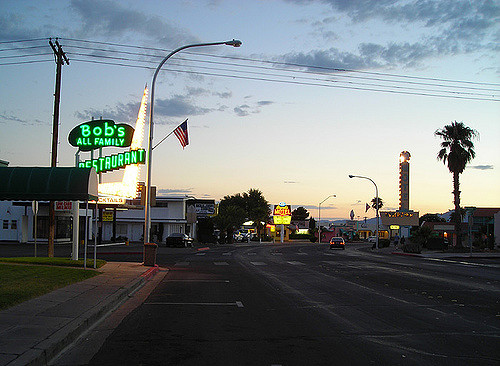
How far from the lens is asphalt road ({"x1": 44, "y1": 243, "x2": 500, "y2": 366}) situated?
7.49m

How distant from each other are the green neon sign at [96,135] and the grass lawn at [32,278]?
872cm

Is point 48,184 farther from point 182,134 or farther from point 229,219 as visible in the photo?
Answer: point 229,219

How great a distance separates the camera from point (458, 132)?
56.1 meters

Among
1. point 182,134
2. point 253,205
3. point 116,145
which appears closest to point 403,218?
point 253,205

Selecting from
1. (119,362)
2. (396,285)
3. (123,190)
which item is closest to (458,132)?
(123,190)

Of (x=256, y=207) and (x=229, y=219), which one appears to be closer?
(x=229, y=219)

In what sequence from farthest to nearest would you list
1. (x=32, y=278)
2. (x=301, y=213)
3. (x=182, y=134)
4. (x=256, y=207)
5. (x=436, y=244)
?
(x=301, y=213) < (x=256, y=207) < (x=436, y=244) < (x=182, y=134) < (x=32, y=278)

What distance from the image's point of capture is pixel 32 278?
15500 millimetres

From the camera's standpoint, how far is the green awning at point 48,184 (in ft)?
66.1

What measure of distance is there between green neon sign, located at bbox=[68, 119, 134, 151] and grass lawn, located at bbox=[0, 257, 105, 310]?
28.6 feet

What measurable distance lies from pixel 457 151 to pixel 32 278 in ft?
160

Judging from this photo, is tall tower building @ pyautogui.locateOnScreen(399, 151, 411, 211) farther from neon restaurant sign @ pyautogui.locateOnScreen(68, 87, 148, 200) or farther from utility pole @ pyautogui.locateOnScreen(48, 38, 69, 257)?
utility pole @ pyautogui.locateOnScreen(48, 38, 69, 257)

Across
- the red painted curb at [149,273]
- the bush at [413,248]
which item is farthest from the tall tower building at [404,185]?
the red painted curb at [149,273]

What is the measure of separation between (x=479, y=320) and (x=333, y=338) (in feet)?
13.1
